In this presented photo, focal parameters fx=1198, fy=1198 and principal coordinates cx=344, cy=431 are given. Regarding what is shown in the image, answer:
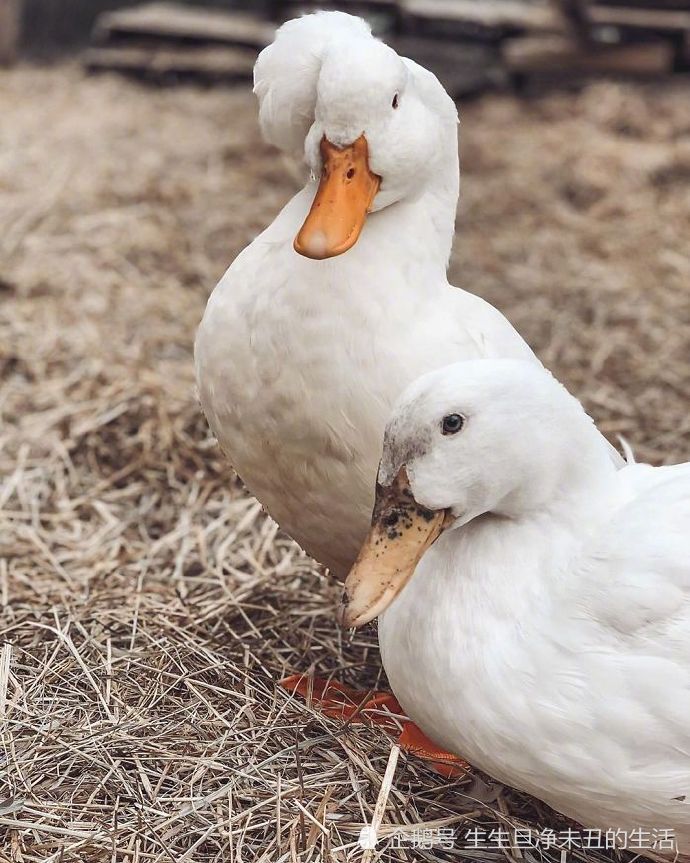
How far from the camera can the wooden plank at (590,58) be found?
7.00m

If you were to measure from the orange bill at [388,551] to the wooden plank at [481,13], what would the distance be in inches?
242

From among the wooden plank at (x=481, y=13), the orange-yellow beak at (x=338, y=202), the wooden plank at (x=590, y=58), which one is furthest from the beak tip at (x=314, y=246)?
the wooden plank at (x=481, y=13)

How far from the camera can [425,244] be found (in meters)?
2.12

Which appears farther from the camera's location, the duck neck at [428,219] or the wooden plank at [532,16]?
the wooden plank at [532,16]

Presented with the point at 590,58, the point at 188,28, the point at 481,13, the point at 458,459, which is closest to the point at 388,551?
the point at 458,459

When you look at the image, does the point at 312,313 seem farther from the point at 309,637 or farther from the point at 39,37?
the point at 39,37

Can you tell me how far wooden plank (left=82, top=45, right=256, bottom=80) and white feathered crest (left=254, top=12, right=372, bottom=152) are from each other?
222 inches

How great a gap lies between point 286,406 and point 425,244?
0.38 m

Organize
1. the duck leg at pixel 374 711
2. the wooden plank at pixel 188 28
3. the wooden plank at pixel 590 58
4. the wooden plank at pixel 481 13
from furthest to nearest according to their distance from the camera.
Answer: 1. the wooden plank at pixel 188 28
2. the wooden plank at pixel 481 13
3. the wooden plank at pixel 590 58
4. the duck leg at pixel 374 711

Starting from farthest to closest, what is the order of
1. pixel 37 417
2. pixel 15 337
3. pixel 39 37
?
pixel 39 37 → pixel 15 337 → pixel 37 417

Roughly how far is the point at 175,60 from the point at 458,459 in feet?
21.4

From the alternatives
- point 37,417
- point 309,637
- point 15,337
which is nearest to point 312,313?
point 309,637

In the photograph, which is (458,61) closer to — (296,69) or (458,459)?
(296,69)

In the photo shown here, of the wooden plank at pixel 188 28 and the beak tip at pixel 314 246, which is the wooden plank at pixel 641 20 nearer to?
the wooden plank at pixel 188 28
